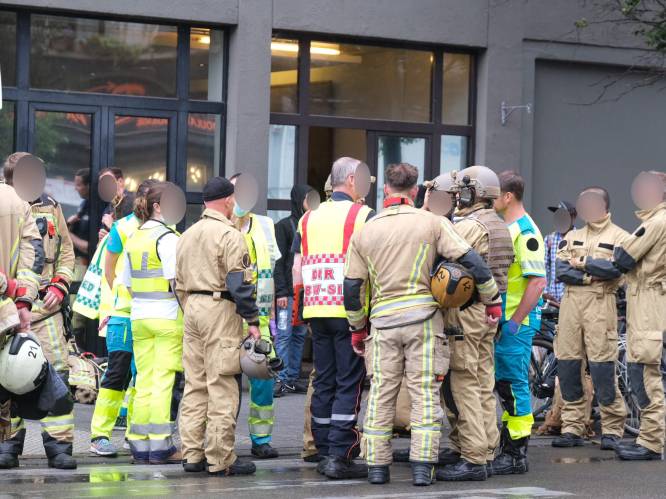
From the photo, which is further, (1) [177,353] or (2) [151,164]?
(2) [151,164]

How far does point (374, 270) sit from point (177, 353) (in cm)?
171

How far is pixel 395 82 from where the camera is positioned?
15.7 meters

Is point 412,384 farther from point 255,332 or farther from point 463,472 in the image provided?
point 255,332

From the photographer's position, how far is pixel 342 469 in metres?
9.06

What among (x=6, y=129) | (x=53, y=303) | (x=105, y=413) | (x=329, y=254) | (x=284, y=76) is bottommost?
(x=105, y=413)

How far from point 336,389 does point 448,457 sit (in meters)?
0.94

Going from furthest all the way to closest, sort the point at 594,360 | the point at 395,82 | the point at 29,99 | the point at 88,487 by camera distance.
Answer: the point at 395,82 → the point at 29,99 → the point at 594,360 → the point at 88,487

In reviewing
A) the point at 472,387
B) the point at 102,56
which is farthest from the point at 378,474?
the point at 102,56

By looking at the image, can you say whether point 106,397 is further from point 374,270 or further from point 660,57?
point 660,57

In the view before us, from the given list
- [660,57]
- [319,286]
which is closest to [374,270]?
[319,286]

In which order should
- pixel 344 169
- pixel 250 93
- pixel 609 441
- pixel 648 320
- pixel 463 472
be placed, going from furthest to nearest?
pixel 250 93 → pixel 609 441 → pixel 648 320 → pixel 344 169 → pixel 463 472

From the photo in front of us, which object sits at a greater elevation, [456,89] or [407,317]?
[456,89]

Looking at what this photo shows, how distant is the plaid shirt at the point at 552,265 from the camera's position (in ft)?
47.7

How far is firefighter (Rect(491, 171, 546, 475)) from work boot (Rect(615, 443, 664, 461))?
1.04m
